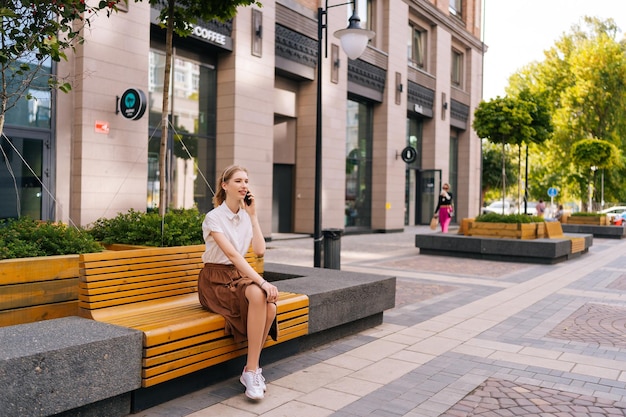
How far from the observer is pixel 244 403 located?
4.20m

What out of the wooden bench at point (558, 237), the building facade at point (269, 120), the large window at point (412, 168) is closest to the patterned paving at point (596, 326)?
the building facade at point (269, 120)

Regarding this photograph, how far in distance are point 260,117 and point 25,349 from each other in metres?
14.6

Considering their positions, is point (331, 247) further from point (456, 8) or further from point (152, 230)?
point (456, 8)

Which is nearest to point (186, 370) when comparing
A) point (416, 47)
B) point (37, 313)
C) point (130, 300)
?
point (130, 300)

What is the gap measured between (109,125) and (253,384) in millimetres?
9908

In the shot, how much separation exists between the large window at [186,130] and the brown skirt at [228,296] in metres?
10.5

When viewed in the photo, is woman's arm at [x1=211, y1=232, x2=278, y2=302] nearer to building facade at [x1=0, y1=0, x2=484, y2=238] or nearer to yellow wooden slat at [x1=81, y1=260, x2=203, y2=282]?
yellow wooden slat at [x1=81, y1=260, x2=203, y2=282]

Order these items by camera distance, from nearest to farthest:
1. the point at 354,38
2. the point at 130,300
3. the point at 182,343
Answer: the point at 182,343, the point at 130,300, the point at 354,38

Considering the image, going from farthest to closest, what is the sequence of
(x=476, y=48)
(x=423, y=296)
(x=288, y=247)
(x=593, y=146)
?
(x=476, y=48), (x=593, y=146), (x=288, y=247), (x=423, y=296)

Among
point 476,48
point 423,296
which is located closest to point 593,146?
point 476,48

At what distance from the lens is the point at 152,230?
607cm

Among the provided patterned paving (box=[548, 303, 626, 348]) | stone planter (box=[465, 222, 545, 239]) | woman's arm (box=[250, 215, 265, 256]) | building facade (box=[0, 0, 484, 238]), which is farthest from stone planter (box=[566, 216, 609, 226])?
woman's arm (box=[250, 215, 265, 256])

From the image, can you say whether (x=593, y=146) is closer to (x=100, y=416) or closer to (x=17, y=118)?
(x=17, y=118)

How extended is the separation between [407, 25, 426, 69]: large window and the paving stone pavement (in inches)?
796
